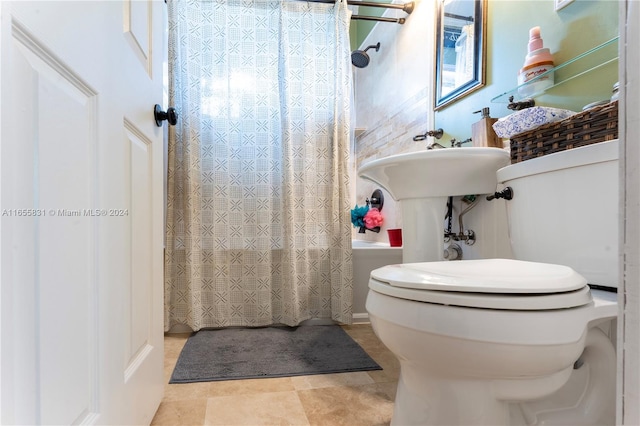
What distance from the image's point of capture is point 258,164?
184 centimetres

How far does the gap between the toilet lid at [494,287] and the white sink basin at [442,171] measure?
501 millimetres

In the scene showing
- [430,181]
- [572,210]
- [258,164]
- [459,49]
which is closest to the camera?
[572,210]

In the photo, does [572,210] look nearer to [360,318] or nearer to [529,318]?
[529,318]

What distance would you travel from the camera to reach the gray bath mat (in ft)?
4.25

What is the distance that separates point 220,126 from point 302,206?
605 mm

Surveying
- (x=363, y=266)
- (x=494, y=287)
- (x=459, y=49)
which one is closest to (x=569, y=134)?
(x=494, y=287)

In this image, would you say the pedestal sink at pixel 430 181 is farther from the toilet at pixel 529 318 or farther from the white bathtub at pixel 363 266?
the white bathtub at pixel 363 266

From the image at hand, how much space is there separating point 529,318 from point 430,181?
2.31 feet

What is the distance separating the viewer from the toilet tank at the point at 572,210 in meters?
0.75

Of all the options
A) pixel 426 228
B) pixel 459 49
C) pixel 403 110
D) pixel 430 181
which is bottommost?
pixel 426 228

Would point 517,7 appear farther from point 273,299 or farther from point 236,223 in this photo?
point 273,299

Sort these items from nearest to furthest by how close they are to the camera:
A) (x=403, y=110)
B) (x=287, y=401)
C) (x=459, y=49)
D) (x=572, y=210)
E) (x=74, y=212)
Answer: (x=74, y=212) < (x=572, y=210) < (x=287, y=401) < (x=459, y=49) < (x=403, y=110)

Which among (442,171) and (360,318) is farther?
(360,318)

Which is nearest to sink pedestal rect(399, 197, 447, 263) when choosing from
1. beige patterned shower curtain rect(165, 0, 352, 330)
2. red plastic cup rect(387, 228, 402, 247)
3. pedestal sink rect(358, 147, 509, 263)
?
pedestal sink rect(358, 147, 509, 263)
